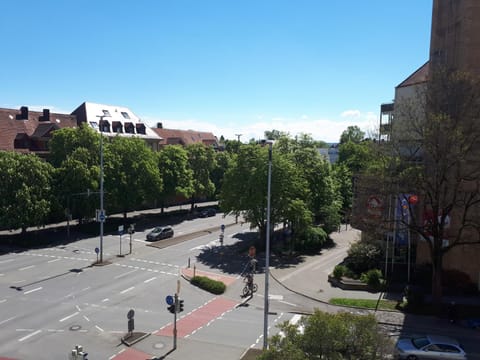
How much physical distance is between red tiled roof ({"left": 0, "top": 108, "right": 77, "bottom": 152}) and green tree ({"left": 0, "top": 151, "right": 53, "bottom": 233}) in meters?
16.2

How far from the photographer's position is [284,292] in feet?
95.8

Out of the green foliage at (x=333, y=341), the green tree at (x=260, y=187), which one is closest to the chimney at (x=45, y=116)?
the green tree at (x=260, y=187)

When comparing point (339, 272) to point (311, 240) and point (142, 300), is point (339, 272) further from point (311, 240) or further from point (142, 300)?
point (142, 300)

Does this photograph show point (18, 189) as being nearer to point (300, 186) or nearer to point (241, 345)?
point (300, 186)

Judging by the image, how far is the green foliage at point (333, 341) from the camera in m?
11.1

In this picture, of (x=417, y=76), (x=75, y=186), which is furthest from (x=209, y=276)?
(x=417, y=76)

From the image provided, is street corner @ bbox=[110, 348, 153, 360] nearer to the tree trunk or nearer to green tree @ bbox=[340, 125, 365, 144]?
the tree trunk

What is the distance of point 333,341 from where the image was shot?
36.5 feet

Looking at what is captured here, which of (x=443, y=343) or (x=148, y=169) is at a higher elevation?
(x=148, y=169)

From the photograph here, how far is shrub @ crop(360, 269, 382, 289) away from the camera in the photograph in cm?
2953

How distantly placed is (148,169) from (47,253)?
16.9 meters

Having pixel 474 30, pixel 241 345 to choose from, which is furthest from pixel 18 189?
pixel 474 30

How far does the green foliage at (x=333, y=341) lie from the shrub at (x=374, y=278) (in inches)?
735

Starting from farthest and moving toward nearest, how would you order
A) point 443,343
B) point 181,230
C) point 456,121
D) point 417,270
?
point 181,230 → point 417,270 → point 456,121 → point 443,343
